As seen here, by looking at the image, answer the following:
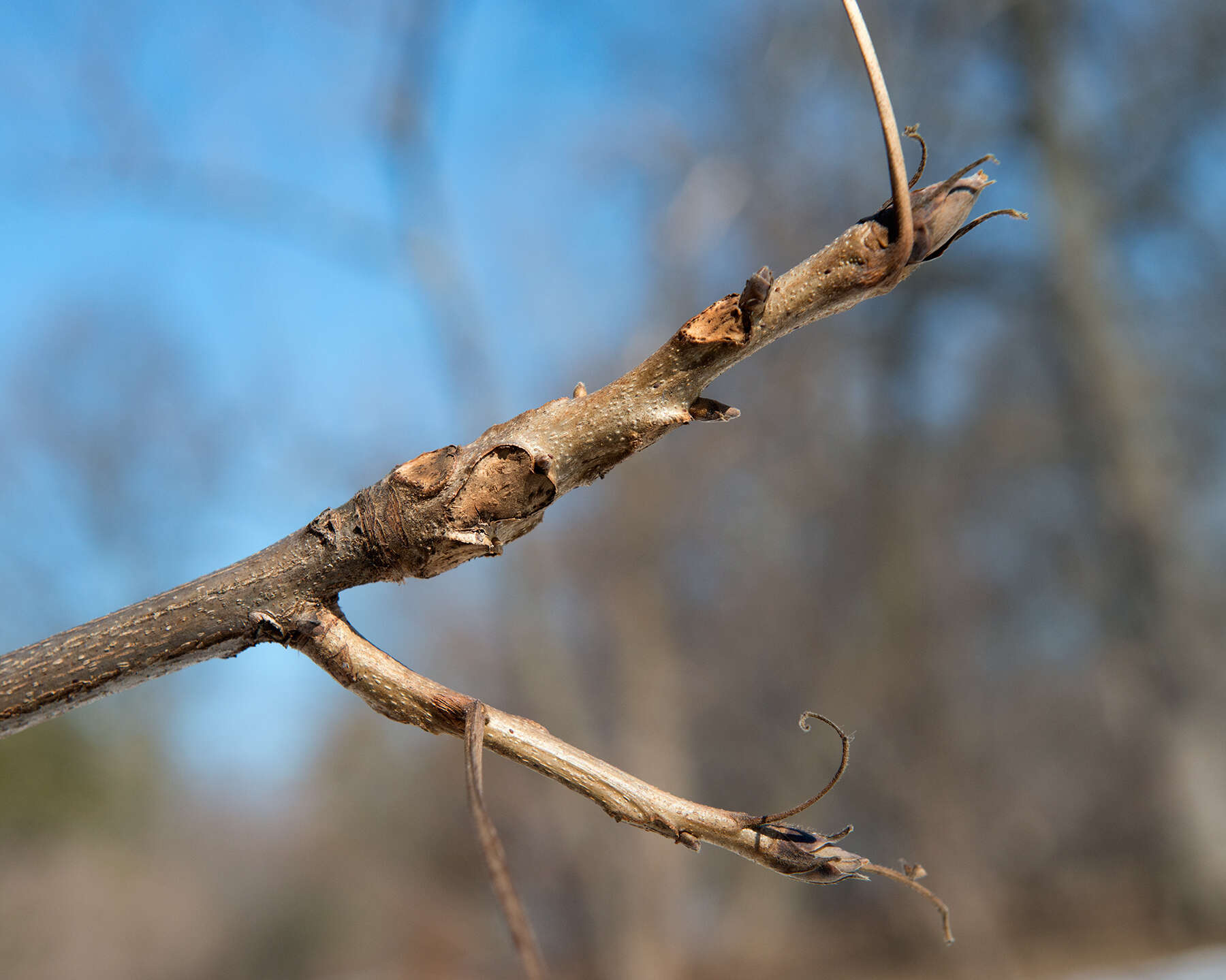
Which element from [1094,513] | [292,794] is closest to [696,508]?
[1094,513]

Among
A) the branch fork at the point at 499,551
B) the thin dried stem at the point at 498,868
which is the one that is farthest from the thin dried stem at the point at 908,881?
the thin dried stem at the point at 498,868

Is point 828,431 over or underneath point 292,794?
over

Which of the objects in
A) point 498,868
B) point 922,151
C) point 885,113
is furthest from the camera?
point 922,151

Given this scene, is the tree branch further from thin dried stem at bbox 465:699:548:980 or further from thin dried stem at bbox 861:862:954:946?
thin dried stem at bbox 861:862:954:946

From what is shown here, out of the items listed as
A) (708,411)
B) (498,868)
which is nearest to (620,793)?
(498,868)

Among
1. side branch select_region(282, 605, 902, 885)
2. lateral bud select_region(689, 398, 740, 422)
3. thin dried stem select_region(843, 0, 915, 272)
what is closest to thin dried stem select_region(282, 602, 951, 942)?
side branch select_region(282, 605, 902, 885)

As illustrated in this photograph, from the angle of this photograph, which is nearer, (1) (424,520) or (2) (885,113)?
(2) (885,113)

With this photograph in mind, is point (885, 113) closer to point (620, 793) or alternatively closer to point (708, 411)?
point (708, 411)

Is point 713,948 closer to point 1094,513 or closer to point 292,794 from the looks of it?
point 1094,513
